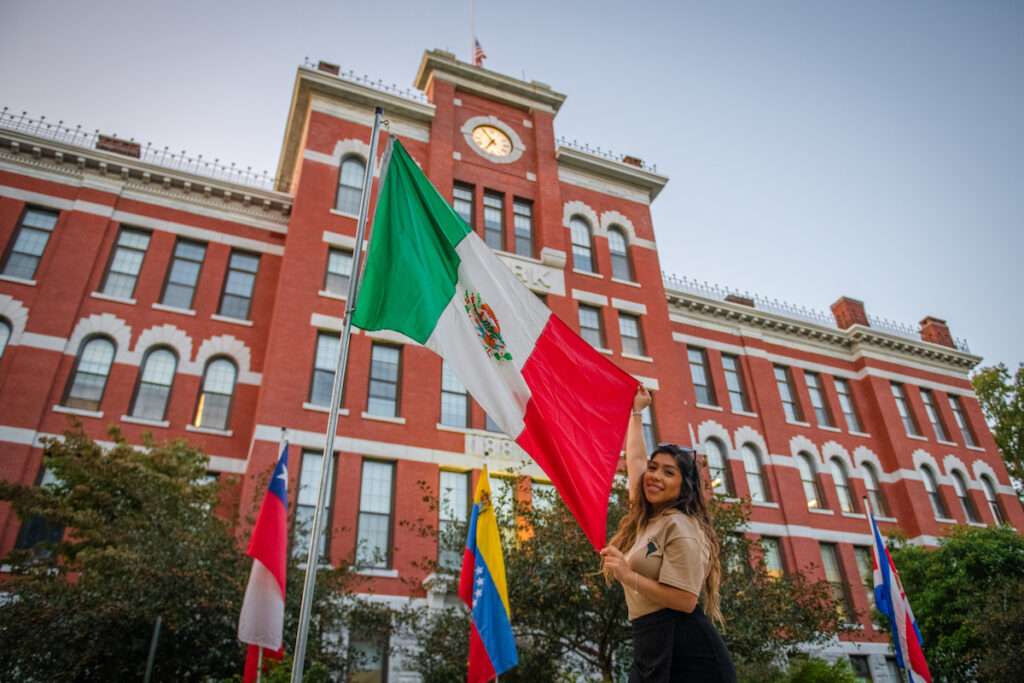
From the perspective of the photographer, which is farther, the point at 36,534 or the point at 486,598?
the point at 36,534

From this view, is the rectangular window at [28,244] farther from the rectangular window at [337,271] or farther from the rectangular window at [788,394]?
the rectangular window at [788,394]

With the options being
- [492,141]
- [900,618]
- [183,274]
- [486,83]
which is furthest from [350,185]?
[900,618]

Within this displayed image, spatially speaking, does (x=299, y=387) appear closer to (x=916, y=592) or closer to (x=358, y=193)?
(x=358, y=193)

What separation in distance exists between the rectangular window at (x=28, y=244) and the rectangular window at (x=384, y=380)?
10.4 meters

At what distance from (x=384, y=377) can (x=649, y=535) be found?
18.0 m

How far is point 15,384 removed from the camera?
718 inches

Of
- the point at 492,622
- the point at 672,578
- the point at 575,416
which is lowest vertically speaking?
the point at 672,578

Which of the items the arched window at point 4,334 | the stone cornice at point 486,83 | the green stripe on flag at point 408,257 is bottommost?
the green stripe on flag at point 408,257

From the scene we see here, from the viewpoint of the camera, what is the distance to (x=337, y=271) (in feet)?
72.4

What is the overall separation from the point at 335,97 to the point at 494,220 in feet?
24.0

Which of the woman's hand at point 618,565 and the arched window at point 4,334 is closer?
the woman's hand at point 618,565

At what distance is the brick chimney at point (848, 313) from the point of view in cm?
3347

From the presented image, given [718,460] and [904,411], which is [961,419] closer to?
[904,411]

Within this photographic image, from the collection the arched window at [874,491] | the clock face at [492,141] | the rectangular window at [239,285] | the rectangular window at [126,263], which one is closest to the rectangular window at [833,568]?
the arched window at [874,491]
